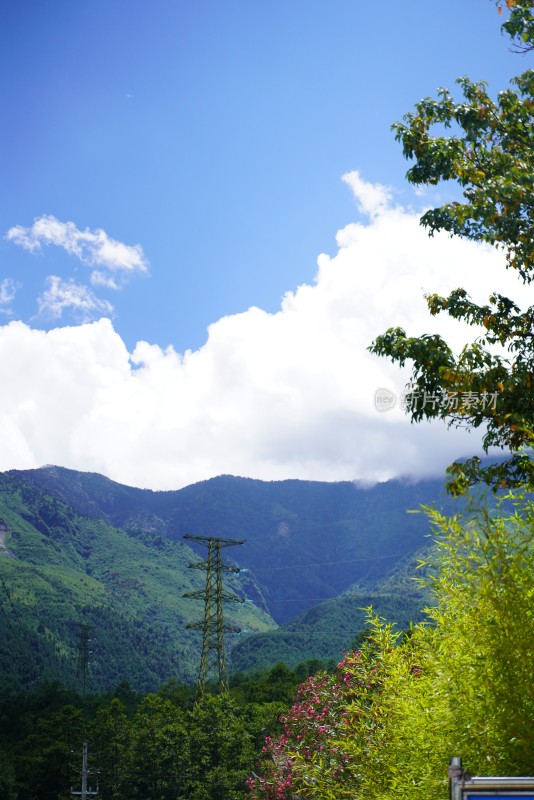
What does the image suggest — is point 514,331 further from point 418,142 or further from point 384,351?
point 418,142

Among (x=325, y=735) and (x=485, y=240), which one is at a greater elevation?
(x=485, y=240)

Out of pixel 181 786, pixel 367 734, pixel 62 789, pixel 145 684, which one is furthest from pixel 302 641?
pixel 367 734

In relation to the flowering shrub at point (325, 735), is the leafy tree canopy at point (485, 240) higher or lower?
higher

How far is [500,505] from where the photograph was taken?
26.6ft

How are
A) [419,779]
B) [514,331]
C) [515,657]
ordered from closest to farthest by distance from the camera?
[515,657] < [419,779] < [514,331]

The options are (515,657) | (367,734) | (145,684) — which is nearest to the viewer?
(515,657)

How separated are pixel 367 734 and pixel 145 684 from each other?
160957mm

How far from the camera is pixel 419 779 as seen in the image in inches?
337

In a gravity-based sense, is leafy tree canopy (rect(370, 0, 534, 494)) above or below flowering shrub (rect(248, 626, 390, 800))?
above

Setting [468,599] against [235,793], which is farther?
[235,793]

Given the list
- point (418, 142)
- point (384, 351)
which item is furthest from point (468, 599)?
point (418, 142)

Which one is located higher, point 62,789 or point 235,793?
point 235,793

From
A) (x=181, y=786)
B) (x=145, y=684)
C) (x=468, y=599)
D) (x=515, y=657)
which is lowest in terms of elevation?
(x=145, y=684)

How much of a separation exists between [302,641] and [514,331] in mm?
166936
